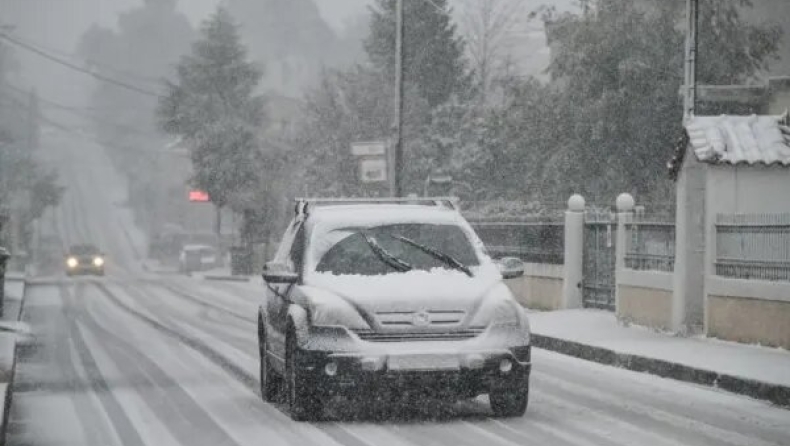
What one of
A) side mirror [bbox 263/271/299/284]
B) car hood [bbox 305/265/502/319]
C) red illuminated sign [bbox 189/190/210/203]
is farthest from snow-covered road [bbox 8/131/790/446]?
red illuminated sign [bbox 189/190/210/203]

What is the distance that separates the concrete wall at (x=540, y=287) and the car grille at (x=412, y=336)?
52.6 ft

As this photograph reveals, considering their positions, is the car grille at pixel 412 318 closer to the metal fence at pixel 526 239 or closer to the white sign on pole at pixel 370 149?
the metal fence at pixel 526 239

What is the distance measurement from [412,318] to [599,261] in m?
14.8

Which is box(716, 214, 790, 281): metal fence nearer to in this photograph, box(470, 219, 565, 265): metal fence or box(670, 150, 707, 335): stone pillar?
box(670, 150, 707, 335): stone pillar

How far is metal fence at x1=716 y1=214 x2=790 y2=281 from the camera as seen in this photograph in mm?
18469

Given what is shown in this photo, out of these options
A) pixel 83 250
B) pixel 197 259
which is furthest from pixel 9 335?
pixel 197 259

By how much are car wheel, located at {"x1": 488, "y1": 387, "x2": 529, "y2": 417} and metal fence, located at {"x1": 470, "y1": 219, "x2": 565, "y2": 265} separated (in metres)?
15.7

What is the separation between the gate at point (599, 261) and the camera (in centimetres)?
2588

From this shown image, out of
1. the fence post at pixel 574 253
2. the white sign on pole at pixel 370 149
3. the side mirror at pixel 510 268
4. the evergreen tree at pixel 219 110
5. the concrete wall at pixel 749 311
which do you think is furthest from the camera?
the evergreen tree at pixel 219 110

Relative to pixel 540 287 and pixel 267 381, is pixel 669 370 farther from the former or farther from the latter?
pixel 540 287

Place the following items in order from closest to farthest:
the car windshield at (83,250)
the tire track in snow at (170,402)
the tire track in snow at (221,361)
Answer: the tire track in snow at (170,402), the tire track in snow at (221,361), the car windshield at (83,250)

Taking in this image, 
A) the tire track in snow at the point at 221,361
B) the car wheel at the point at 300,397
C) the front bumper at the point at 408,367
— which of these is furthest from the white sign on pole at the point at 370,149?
the front bumper at the point at 408,367

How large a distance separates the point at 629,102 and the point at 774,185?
83.9 feet

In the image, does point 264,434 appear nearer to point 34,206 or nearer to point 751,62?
point 751,62
